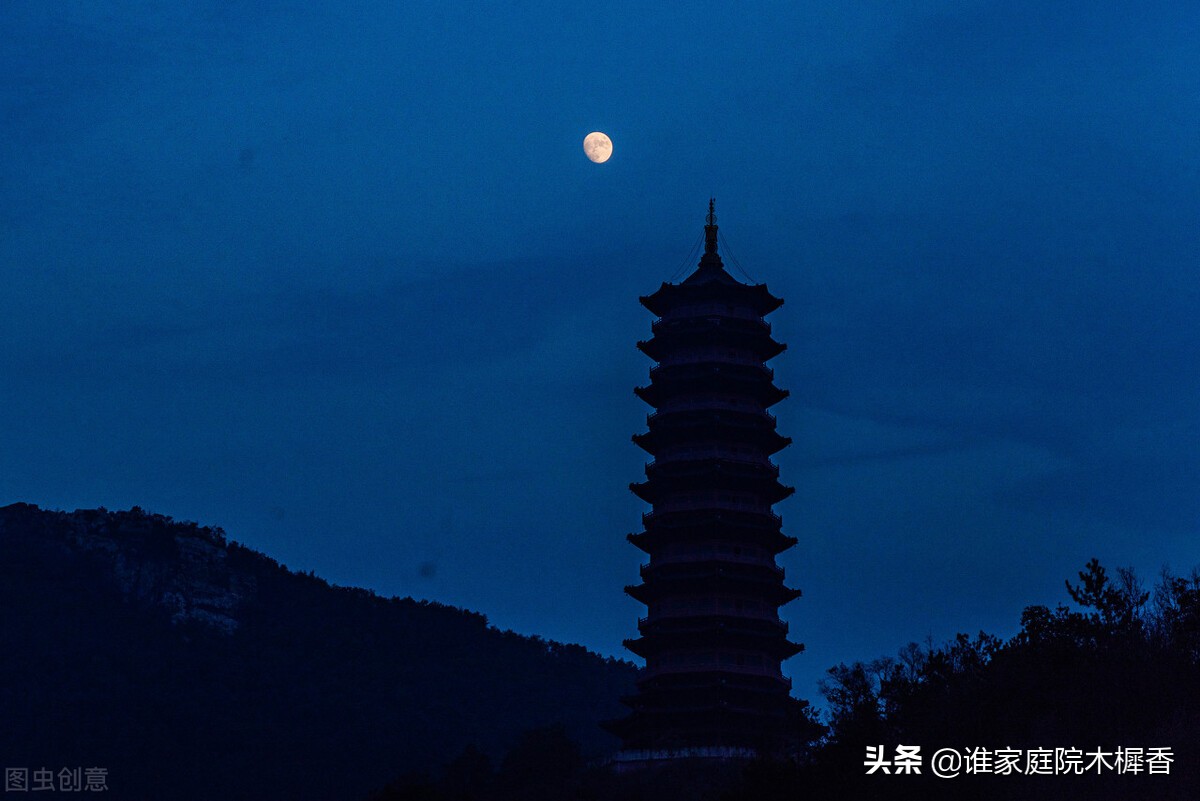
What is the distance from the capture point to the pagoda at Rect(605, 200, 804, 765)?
286 ft

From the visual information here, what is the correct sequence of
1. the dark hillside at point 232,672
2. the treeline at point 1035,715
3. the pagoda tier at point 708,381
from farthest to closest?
the dark hillside at point 232,672
the pagoda tier at point 708,381
the treeline at point 1035,715

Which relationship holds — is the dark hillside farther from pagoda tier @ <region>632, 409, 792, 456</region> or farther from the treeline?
the treeline

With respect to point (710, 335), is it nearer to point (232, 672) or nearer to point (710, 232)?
point (710, 232)

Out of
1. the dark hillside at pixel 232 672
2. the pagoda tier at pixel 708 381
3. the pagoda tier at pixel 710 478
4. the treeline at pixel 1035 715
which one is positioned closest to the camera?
the treeline at pixel 1035 715

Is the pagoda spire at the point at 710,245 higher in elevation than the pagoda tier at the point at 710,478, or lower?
higher

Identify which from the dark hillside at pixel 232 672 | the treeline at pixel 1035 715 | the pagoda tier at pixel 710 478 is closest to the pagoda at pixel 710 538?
the pagoda tier at pixel 710 478

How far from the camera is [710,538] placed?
90562 mm

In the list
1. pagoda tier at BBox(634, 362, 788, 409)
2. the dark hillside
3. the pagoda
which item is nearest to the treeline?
the pagoda

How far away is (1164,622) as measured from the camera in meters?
61.0

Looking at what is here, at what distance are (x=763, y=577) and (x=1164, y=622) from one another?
3153 centimetres

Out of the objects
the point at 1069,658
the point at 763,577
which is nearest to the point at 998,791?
the point at 1069,658

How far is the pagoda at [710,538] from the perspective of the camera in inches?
3428

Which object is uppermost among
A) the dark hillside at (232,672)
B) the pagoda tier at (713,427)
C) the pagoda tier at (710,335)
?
the pagoda tier at (710,335)

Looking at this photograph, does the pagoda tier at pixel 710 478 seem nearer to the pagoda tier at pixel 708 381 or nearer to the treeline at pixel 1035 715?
the pagoda tier at pixel 708 381
